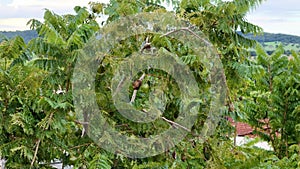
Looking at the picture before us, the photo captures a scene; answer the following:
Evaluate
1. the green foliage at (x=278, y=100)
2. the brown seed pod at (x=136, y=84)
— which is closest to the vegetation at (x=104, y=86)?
the brown seed pod at (x=136, y=84)

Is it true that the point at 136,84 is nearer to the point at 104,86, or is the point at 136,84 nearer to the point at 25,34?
the point at 104,86

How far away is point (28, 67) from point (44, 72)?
81mm

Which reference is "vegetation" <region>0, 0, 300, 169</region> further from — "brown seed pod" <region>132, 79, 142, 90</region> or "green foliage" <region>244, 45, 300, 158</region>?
"green foliage" <region>244, 45, 300, 158</region>

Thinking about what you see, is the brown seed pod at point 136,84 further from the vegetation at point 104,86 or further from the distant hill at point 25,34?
the distant hill at point 25,34

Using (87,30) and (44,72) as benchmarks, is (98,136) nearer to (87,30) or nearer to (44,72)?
(44,72)

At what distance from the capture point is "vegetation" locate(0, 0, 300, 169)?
1.82m

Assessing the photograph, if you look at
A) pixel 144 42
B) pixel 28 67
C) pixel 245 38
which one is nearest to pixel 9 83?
pixel 28 67

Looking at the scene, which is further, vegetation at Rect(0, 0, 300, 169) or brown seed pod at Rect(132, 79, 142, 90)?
brown seed pod at Rect(132, 79, 142, 90)

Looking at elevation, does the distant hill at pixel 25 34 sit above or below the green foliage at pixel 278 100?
above

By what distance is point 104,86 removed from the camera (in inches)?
75.8

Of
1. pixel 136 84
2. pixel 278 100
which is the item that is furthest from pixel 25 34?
pixel 278 100

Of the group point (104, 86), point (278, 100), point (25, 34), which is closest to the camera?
point (104, 86)

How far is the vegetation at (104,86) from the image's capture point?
5.96 ft

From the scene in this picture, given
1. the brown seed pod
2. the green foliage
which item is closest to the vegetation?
the brown seed pod
